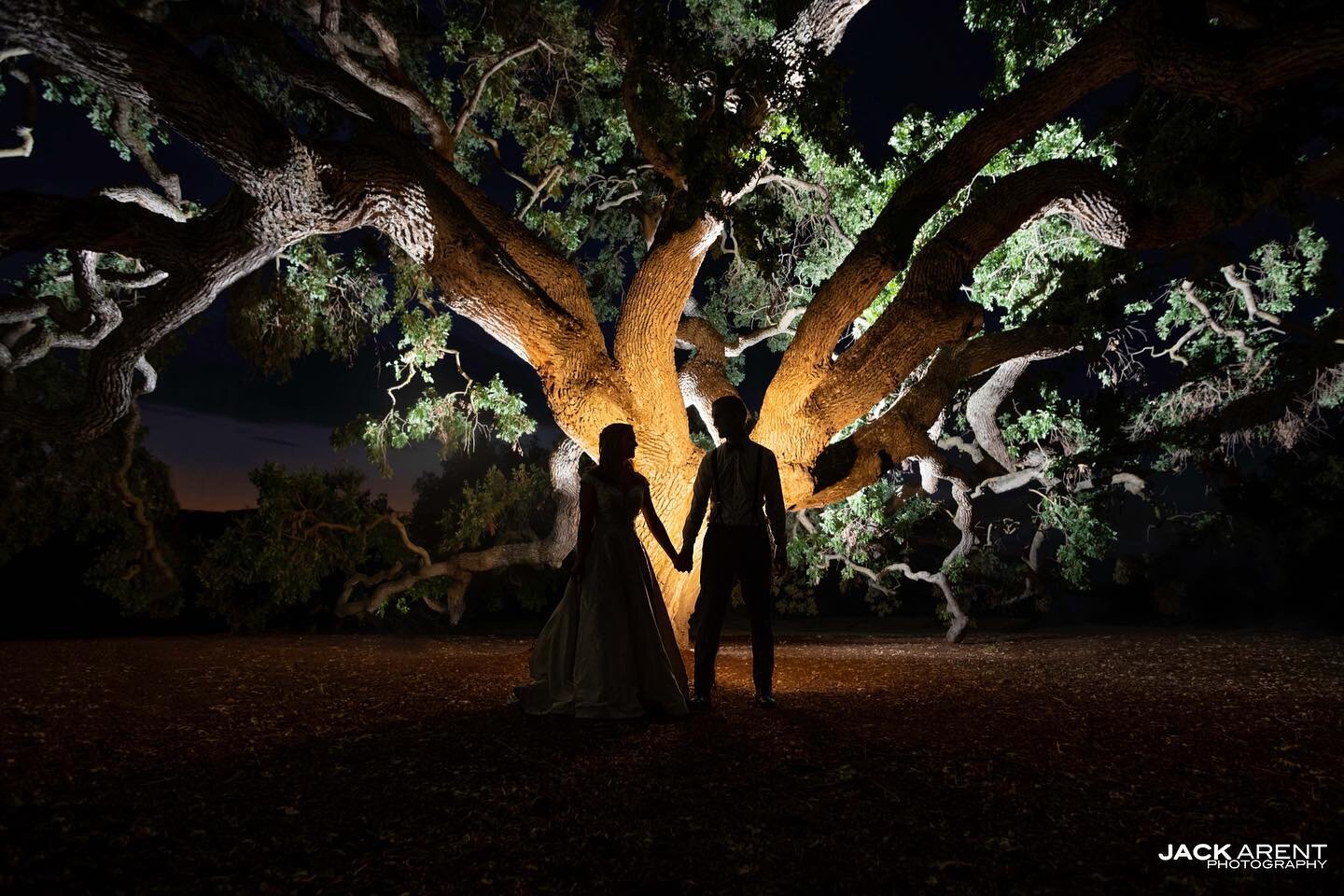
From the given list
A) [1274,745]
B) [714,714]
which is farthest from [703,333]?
[1274,745]

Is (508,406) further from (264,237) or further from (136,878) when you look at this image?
(136,878)

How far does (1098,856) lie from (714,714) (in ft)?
8.21

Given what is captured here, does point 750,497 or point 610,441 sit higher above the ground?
point 610,441

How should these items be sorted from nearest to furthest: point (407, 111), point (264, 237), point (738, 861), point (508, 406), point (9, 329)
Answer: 1. point (738, 861)
2. point (264, 237)
3. point (407, 111)
4. point (9, 329)
5. point (508, 406)

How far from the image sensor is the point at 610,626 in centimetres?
464

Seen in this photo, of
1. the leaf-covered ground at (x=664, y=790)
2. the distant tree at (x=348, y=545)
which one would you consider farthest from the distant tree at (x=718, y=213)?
the leaf-covered ground at (x=664, y=790)

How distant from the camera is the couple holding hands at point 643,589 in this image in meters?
4.58

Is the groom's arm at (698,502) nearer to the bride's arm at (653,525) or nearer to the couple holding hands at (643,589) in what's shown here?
the couple holding hands at (643,589)

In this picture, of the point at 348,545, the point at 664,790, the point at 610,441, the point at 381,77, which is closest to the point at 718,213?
the point at 610,441

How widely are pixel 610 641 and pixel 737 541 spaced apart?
1.05 metres

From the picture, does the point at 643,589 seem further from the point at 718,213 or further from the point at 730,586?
the point at 718,213

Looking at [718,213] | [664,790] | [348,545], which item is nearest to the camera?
[664,790]

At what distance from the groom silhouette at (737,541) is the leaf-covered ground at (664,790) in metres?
0.37

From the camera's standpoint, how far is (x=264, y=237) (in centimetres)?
601
